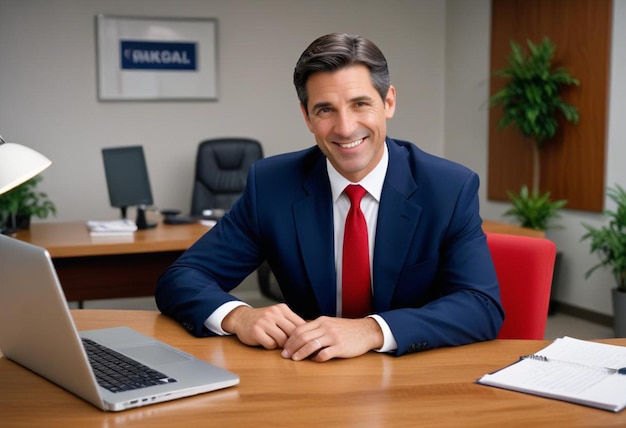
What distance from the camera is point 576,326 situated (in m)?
5.11

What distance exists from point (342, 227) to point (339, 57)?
42 centimetres

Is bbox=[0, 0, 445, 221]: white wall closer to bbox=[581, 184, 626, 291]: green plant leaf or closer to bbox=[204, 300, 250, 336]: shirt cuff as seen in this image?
bbox=[581, 184, 626, 291]: green plant leaf

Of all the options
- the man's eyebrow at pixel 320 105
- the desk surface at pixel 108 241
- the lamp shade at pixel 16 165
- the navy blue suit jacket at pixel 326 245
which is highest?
the man's eyebrow at pixel 320 105

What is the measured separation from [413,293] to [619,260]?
3.14 meters

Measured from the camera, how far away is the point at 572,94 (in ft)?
17.2

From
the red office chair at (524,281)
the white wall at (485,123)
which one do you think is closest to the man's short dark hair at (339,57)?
the red office chair at (524,281)

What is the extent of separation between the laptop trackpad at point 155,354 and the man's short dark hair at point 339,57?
72 cm

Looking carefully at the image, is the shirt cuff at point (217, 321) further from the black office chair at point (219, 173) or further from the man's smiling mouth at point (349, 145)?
the black office chair at point (219, 173)

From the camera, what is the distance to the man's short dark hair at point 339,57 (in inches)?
69.1

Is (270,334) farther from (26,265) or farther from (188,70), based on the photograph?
(188,70)

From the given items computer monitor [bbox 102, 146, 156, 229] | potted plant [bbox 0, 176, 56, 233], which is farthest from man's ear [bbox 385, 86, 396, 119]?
potted plant [bbox 0, 176, 56, 233]

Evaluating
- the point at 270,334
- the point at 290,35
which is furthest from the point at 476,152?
the point at 270,334

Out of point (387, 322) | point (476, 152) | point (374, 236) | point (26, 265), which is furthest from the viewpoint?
point (476, 152)

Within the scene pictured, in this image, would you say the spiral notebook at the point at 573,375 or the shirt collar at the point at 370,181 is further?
the shirt collar at the point at 370,181
